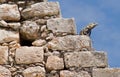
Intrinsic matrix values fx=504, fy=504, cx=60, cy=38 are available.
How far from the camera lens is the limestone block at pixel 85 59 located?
6.25 m

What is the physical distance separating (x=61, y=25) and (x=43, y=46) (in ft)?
1.20

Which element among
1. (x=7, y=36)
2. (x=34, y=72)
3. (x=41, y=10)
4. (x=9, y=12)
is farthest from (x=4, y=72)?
(x=41, y=10)

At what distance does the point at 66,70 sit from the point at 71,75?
0.09 m

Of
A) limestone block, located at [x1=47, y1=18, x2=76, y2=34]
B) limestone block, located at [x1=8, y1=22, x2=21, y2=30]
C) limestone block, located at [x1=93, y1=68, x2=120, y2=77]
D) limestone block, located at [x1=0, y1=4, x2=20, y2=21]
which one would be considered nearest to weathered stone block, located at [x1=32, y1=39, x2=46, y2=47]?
limestone block, located at [x1=47, y1=18, x2=76, y2=34]

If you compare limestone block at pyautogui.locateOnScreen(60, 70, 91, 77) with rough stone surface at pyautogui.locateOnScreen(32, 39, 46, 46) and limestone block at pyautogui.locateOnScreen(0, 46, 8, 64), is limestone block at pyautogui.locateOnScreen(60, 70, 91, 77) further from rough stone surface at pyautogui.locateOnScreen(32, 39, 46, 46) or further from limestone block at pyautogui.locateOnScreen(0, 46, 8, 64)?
limestone block at pyautogui.locateOnScreen(0, 46, 8, 64)

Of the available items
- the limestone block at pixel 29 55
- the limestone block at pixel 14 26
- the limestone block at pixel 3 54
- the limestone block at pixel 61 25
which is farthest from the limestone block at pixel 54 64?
the limestone block at pixel 14 26

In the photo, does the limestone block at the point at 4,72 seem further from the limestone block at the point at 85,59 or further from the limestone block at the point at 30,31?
the limestone block at the point at 85,59

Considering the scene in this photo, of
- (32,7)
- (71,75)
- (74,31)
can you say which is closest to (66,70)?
(71,75)

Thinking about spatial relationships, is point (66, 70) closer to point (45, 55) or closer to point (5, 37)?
point (45, 55)

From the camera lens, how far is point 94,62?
246 inches

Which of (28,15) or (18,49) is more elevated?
(28,15)

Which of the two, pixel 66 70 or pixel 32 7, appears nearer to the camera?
pixel 66 70

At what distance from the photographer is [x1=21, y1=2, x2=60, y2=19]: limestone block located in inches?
261

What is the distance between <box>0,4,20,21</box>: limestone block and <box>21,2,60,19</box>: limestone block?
96 millimetres
